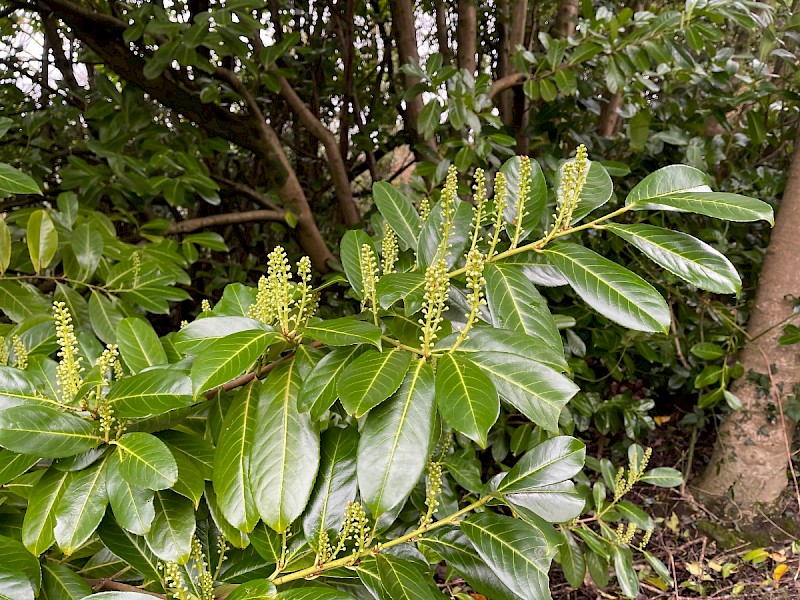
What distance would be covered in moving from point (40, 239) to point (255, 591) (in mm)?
1043

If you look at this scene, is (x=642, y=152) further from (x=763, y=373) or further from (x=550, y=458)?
(x=550, y=458)

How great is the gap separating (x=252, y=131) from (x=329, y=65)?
3.34 ft

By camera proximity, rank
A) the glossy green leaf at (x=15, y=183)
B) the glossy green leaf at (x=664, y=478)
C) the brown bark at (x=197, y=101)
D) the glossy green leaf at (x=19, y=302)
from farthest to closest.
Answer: the brown bark at (x=197, y=101), the glossy green leaf at (x=664, y=478), the glossy green leaf at (x=19, y=302), the glossy green leaf at (x=15, y=183)

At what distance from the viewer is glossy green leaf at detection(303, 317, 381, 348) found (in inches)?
22.5

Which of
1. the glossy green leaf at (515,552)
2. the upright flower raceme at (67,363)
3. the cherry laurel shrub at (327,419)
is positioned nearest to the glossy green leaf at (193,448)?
the cherry laurel shrub at (327,419)

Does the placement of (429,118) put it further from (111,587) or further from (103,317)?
(111,587)

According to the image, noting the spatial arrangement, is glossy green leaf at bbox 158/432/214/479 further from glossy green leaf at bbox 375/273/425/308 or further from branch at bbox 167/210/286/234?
branch at bbox 167/210/286/234

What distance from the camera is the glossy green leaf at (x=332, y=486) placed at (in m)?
0.65

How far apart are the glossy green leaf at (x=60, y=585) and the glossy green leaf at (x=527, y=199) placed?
0.65 meters

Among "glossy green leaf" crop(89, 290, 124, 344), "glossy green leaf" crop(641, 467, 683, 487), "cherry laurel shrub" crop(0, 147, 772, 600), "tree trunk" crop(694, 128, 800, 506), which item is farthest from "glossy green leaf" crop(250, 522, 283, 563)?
"tree trunk" crop(694, 128, 800, 506)

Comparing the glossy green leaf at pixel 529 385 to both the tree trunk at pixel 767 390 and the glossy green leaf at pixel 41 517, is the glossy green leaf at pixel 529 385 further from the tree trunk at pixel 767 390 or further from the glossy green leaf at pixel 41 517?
the tree trunk at pixel 767 390

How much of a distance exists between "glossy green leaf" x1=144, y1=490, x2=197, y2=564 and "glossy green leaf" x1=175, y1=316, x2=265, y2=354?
0.17 meters

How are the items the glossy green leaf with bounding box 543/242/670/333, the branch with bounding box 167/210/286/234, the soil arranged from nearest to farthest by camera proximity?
1. the glossy green leaf with bounding box 543/242/670/333
2. the soil
3. the branch with bounding box 167/210/286/234

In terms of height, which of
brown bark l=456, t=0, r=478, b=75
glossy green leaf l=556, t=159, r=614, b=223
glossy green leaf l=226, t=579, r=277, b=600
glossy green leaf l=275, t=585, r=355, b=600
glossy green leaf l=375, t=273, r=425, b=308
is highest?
brown bark l=456, t=0, r=478, b=75
